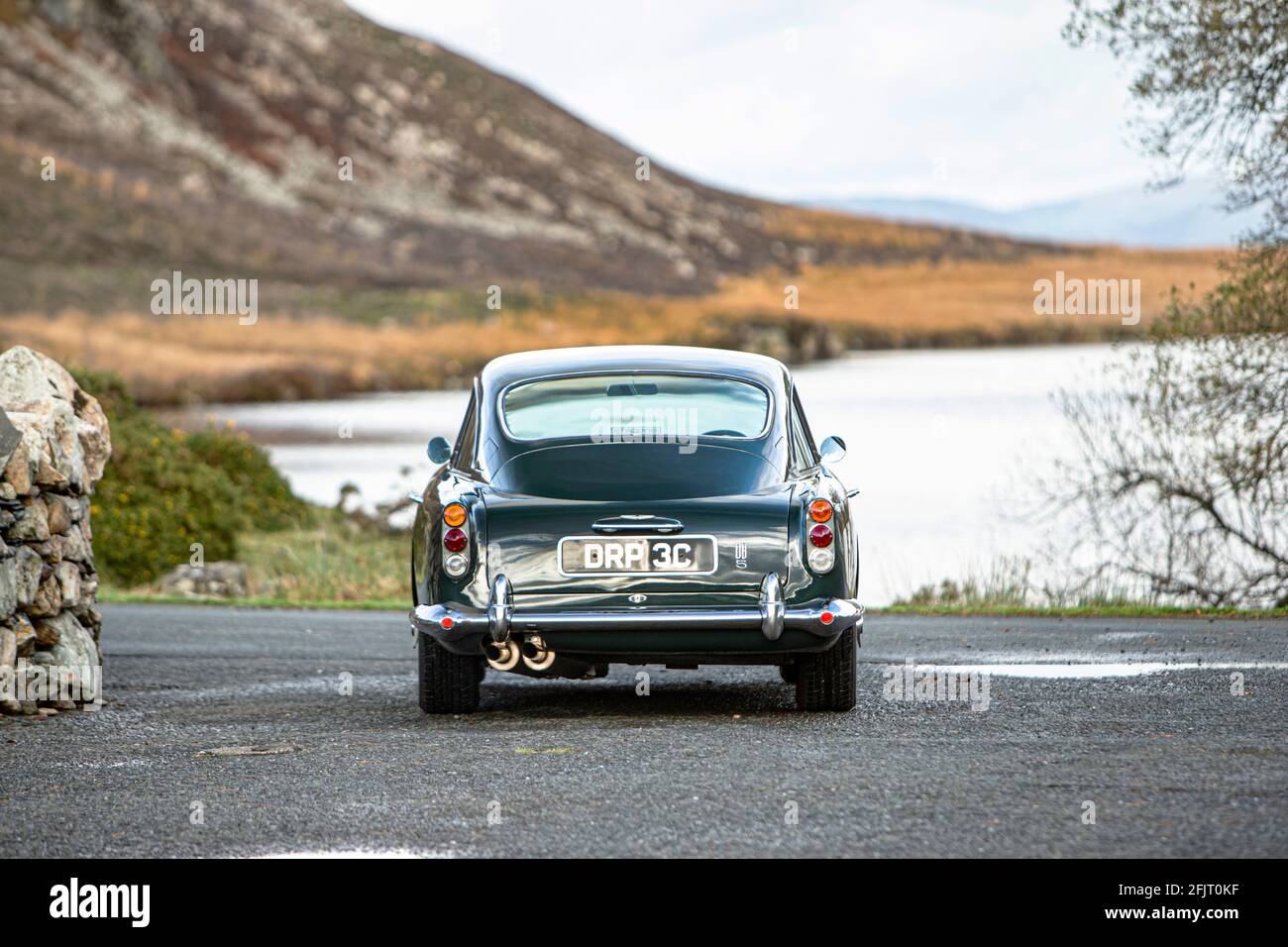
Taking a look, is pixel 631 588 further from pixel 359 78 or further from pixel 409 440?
pixel 359 78

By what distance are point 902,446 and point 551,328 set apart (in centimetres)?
3935

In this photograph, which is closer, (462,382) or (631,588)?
(631,588)

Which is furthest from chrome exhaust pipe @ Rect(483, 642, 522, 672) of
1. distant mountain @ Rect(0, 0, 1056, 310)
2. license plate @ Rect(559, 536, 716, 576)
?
distant mountain @ Rect(0, 0, 1056, 310)

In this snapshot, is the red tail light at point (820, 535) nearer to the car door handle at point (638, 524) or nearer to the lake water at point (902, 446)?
the car door handle at point (638, 524)

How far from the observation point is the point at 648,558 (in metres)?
8.14

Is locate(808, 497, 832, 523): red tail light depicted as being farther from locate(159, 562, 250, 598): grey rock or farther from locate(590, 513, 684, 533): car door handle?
locate(159, 562, 250, 598): grey rock

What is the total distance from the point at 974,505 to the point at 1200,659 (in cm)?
2148

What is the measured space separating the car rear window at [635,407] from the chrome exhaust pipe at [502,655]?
1.11m

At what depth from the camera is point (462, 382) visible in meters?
77.6

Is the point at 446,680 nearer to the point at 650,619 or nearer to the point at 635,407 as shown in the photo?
the point at 650,619

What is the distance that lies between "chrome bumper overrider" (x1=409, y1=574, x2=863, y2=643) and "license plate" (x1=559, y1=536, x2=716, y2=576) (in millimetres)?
193

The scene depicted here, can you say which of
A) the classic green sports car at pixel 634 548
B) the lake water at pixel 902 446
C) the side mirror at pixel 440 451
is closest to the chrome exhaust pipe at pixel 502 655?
the classic green sports car at pixel 634 548

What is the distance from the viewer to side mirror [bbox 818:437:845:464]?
912cm
